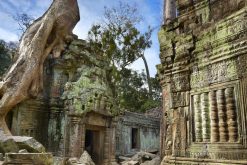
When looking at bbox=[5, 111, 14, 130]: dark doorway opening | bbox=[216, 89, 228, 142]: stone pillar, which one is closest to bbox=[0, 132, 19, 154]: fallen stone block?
bbox=[5, 111, 14, 130]: dark doorway opening

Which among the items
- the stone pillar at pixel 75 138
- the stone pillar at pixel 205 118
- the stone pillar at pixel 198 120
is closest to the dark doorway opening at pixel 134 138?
the stone pillar at pixel 75 138

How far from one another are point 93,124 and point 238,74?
9.37 metres

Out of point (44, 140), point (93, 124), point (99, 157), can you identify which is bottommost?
point (99, 157)

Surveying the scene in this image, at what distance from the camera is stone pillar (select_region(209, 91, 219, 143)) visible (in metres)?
3.13

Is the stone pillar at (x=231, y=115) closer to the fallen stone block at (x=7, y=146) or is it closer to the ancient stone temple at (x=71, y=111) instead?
the fallen stone block at (x=7, y=146)

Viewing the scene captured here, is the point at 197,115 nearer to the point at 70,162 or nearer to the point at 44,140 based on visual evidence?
the point at 70,162

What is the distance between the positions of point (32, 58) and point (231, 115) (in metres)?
9.01

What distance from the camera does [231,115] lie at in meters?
2.99

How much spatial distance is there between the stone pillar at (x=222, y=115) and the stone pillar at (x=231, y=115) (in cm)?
6

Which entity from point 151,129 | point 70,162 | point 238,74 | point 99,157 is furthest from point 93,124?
point 238,74

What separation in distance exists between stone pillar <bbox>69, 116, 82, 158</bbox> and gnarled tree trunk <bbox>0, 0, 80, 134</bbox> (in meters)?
2.01

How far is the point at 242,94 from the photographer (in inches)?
114

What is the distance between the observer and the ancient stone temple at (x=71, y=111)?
10.8m

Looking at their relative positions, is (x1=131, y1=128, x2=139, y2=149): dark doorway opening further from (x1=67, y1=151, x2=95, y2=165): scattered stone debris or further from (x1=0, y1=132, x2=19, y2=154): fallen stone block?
(x1=0, y1=132, x2=19, y2=154): fallen stone block
